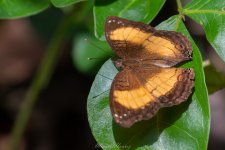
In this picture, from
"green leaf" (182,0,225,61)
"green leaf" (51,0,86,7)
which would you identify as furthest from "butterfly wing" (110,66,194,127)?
"green leaf" (51,0,86,7)

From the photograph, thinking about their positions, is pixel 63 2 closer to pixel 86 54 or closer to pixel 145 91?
pixel 145 91

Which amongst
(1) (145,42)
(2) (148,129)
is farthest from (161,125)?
(1) (145,42)

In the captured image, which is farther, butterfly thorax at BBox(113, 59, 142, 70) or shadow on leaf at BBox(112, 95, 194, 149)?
butterfly thorax at BBox(113, 59, 142, 70)

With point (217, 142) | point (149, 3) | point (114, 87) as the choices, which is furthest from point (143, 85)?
point (217, 142)

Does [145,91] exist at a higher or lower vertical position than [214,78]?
higher

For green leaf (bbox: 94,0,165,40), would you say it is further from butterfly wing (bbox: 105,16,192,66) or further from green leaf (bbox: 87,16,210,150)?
green leaf (bbox: 87,16,210,150)

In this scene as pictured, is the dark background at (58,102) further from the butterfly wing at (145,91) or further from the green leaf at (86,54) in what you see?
the butterfly wing at (145,91)

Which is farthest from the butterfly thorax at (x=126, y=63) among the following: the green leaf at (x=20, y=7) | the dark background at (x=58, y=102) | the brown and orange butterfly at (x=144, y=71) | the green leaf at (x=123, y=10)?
the dark background at (x=58, y=102)
